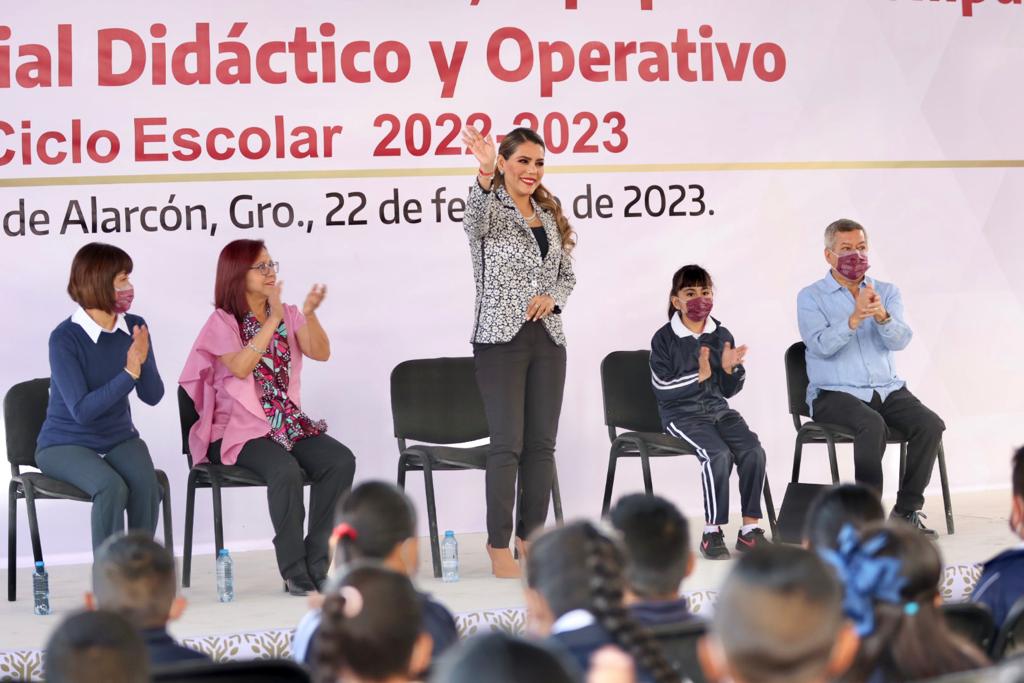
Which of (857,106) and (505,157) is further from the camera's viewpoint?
(857,106)

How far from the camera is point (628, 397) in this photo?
531 cm

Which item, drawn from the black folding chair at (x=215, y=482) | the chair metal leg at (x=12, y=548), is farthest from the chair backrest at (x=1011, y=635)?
the chair metal leg at (x=12, y=548)

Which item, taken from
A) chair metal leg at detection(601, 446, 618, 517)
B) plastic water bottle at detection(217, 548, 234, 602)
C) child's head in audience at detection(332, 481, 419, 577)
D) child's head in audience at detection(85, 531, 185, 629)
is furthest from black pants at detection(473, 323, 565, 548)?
child's head in audience at detection(85, 531, 185, 629)

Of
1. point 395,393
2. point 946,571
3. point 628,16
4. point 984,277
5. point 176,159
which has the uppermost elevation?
point 628,16

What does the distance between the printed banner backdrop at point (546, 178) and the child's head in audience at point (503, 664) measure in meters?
4.40

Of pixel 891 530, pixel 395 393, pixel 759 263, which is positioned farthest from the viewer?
pixel 759 263

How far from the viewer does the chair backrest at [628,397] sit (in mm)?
5285

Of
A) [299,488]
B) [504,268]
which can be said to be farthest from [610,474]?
[299,488]

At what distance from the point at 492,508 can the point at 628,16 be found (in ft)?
8.23

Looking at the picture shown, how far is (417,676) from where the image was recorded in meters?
1.77

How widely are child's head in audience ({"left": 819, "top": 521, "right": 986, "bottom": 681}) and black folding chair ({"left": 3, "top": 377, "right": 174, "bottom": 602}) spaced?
3085 millimetres

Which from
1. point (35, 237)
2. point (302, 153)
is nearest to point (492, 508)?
point (302, 153)

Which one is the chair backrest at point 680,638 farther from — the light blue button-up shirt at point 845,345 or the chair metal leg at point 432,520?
the light blue button-up shirt at point 845,345

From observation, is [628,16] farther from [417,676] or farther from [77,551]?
[417,676]
